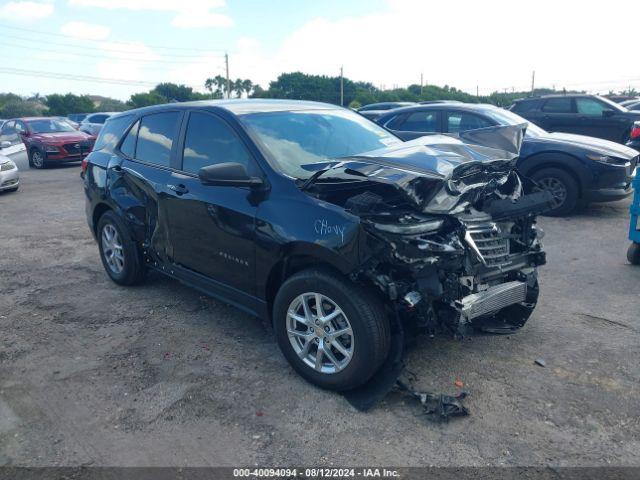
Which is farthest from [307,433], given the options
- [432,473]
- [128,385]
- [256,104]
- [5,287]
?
[5,287]

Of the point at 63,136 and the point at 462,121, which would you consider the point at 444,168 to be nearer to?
the point at 462,121

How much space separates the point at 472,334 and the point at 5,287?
478 cm

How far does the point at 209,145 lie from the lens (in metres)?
4.30

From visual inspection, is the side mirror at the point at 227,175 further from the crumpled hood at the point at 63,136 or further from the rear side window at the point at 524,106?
the crumpled hood at the point at 63,136

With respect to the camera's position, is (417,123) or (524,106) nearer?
(417,123)

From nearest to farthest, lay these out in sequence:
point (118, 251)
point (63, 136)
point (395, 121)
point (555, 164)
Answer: point (118, 251) < point (555, 164) < point (395, 121) < point (63, 136)

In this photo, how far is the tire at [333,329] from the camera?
321cm

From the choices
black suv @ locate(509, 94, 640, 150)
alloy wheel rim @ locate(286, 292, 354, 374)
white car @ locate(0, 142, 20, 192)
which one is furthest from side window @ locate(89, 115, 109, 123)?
alloy wheel rim @ locate(286, 292, 354, 374)

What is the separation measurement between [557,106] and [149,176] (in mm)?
11497

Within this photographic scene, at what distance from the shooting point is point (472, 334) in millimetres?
4234

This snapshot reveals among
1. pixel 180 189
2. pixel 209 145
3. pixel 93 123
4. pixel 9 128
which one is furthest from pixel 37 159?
pixel 209 145

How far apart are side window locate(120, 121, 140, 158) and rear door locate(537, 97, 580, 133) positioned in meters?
10.8

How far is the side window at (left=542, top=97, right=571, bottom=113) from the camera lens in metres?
13.2

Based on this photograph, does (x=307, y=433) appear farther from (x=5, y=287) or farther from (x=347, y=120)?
(x=5, y=287)
